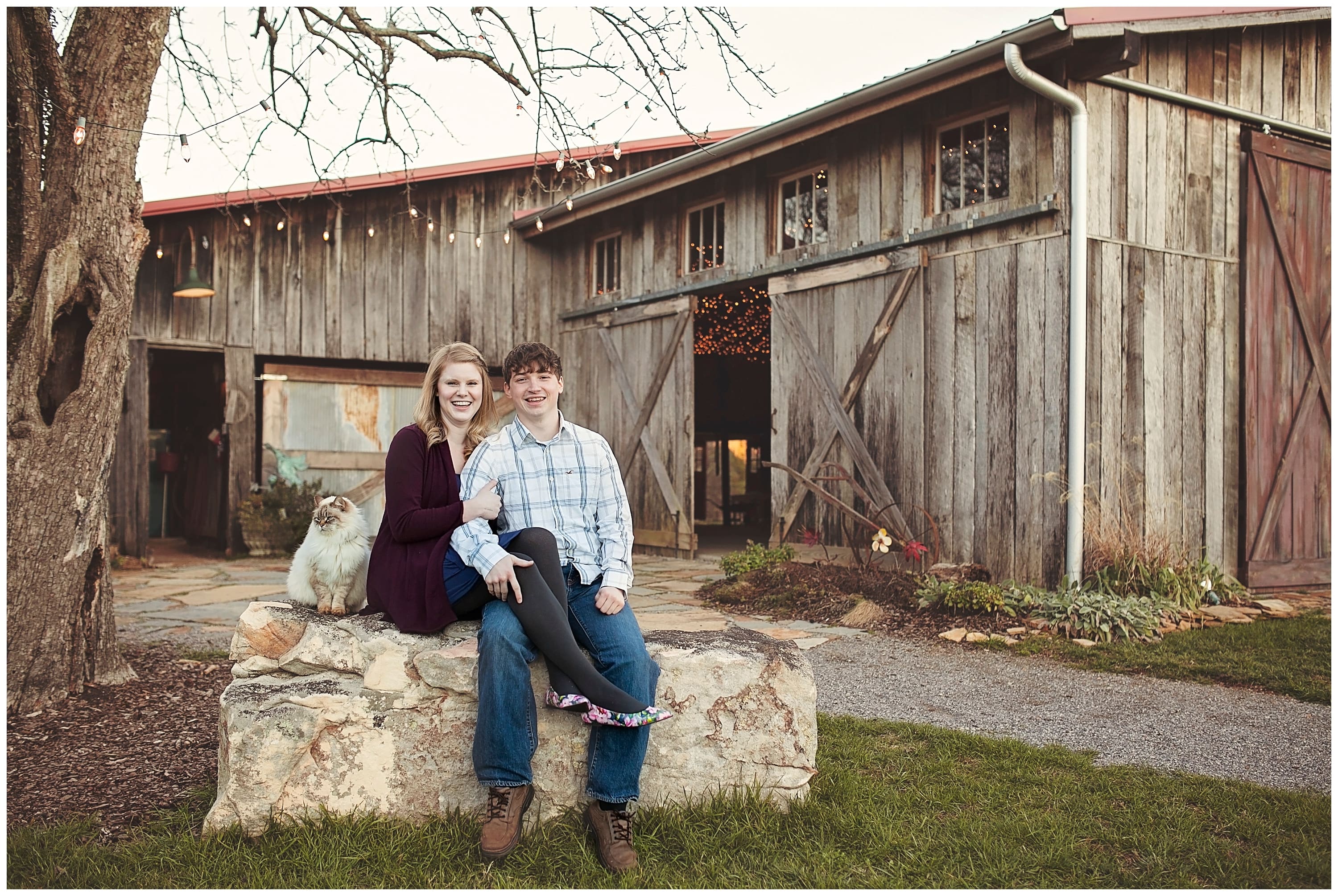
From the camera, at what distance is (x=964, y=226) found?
298 inches

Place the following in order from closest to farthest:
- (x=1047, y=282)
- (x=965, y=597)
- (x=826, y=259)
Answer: (x=965, y=597) → (x=1047, y=282) → (x=826, y=259)

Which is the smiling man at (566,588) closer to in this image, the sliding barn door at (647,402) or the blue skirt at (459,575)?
the blue skirt at (459,575)

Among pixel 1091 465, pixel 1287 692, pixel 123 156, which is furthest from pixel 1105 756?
pixel 123 156

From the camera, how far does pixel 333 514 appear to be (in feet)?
12.3

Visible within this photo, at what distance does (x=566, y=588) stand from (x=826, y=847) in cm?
115

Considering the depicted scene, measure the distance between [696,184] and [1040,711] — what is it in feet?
23.4

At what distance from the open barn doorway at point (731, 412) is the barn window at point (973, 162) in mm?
3616

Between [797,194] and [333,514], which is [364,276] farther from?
[333,514]

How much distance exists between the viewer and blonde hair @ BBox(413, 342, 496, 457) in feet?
11.5

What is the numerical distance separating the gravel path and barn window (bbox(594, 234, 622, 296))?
6703mm

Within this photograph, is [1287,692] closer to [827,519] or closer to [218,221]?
[827,519]

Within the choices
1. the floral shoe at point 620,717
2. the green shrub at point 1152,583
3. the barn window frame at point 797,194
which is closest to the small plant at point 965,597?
the green shrub at point 1152,583

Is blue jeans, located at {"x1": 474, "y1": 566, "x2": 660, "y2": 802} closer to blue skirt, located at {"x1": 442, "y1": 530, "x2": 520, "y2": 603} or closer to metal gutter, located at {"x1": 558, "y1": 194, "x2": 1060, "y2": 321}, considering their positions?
blue skirt, located at {"x1": 442, "y1": 530, "x2": 520, "y2": 603}

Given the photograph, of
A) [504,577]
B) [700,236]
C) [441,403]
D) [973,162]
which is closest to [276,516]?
[700,236]
